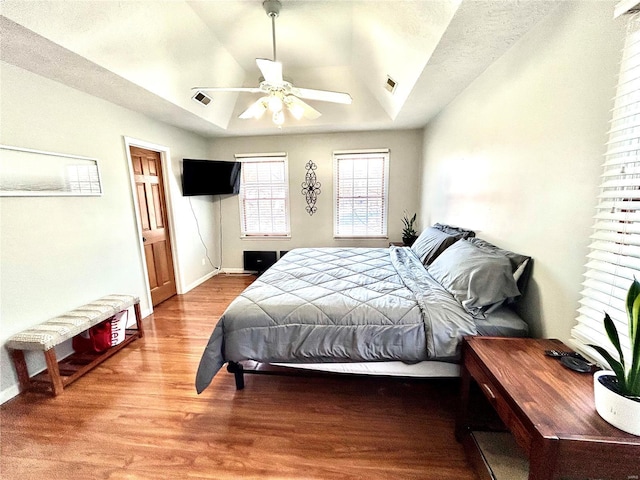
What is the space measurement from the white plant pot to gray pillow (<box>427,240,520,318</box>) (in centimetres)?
73

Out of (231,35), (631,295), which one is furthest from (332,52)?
(631,295)

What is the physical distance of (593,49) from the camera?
4.10 ft

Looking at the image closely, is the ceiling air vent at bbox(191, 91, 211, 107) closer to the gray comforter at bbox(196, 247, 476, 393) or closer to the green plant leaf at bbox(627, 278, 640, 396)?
the gray comforter at bbox(196, 247, 476, 393)

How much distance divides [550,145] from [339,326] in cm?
166

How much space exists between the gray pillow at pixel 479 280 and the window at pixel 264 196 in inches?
133

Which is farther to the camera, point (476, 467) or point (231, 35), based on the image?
A: point (231, 35)

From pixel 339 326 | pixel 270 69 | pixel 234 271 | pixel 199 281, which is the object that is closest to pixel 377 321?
pixel 339 326

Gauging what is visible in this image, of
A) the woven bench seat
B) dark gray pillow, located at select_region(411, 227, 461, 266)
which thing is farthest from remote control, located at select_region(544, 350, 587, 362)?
the woven bench seat

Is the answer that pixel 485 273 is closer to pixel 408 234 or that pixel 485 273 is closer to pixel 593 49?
pixel 593 49

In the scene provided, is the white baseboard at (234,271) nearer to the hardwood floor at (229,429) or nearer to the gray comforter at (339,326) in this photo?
the hardwood floor at (229,429)

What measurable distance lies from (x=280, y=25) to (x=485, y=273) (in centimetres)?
301

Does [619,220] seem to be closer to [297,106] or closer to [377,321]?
[377,321]

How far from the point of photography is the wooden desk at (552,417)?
0.82 meters

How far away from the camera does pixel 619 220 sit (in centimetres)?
111
